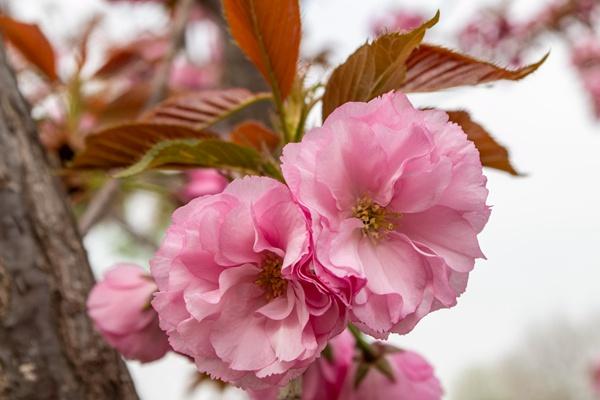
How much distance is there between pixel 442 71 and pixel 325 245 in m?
0.22

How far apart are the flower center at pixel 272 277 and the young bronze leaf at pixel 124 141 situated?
22cm

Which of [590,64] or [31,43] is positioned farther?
[590,64]

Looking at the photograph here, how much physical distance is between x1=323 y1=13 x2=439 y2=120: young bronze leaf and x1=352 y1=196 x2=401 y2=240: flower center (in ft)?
0.30

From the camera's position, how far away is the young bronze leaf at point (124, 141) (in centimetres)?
63

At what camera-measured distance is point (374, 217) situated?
0.44m

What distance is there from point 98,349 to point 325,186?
0.40 m

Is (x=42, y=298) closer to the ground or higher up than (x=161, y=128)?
closer to the ground

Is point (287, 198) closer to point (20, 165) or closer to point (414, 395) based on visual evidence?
point (414, 395)

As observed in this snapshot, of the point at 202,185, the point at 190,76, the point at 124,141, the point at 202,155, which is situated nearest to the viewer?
the point at 202,155

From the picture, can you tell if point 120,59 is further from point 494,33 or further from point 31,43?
point 494,33

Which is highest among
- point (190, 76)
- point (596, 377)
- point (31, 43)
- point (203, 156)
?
point (203, 156)

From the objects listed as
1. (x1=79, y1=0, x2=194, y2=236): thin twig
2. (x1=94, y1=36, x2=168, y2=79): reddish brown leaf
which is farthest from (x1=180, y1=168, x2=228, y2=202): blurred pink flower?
(x1=94, y1=36, x2=168, y2=79): reddish brown leaf

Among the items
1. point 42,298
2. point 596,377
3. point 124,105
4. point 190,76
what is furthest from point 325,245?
point 596,377

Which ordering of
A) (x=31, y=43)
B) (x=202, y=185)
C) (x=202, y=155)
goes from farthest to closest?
(x=202, y=185) < (x=31, y=43) < (x=202, y=155)
